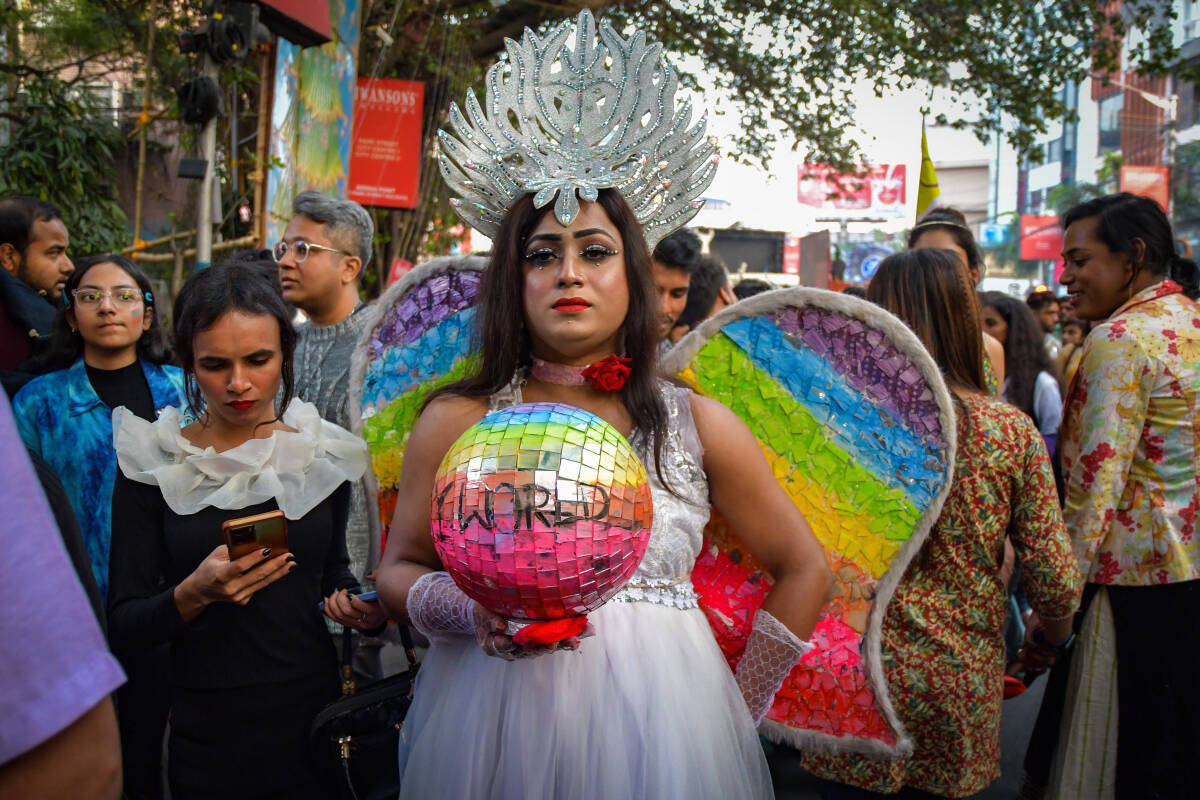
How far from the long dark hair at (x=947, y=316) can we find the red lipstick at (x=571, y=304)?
1133 mm

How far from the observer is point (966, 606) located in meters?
2.29

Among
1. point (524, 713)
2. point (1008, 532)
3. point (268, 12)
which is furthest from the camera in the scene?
point (268, 12)

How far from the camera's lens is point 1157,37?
841 centimetres

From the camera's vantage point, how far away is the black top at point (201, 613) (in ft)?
6.42

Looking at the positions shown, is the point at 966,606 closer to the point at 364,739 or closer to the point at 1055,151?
the point at 364,739

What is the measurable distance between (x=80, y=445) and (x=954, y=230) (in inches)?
132

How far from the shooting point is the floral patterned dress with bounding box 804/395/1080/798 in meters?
2.24

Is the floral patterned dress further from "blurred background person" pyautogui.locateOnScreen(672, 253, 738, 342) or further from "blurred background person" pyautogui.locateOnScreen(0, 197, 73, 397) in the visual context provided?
"blurred background person" pyautogui.locateOnScreen(0, 197, 73, 397)

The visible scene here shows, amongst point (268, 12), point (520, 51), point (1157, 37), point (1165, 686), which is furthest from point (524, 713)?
point (1157, 37)

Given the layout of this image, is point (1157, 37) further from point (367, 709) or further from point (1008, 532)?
point (367, 709)

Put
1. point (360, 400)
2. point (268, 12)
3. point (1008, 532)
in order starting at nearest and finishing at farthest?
point (360, 400)
point (1008, 532)
point (268, 12)

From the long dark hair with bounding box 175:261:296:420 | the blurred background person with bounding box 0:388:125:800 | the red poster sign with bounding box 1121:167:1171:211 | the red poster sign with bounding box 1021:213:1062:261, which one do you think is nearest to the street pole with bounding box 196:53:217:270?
the long dark hair with bounding box 175:261:296:420

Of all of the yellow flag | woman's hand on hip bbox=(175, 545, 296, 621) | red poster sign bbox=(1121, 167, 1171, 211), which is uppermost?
red poster sign bbox=(1121, 167, 1171, 211)

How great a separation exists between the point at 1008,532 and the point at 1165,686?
658 millimetres
